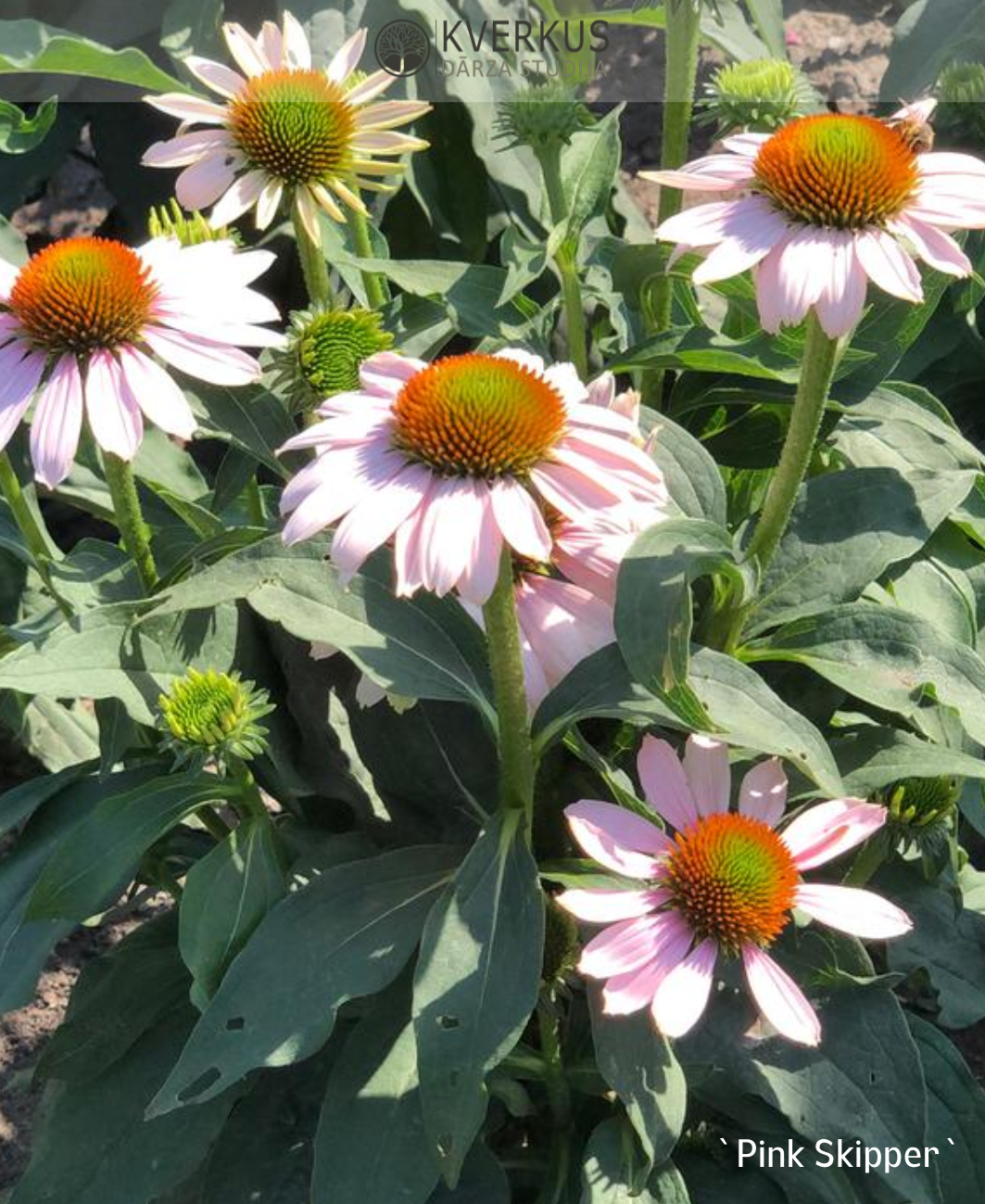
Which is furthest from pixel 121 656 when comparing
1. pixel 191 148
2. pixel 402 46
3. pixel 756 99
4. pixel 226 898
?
pixel 402 46

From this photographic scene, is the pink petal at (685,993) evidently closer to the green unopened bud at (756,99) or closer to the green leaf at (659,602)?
the green leaf at (659,602)

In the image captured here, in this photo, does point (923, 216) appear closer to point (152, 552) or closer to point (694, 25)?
point (694, 25)

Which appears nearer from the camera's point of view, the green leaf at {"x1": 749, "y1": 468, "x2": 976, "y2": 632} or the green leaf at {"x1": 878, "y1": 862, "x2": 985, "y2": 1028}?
the green leaf at {"x1": 749, "y1": 468, "x2": 976, "y2": 632}

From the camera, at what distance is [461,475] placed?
1029 mm

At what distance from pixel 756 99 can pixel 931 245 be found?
444mm

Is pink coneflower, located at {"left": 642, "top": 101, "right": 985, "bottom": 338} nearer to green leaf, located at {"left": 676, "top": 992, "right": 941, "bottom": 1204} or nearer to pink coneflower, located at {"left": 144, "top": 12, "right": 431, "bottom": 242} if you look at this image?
pink coneflower, located at {"left": 144, "top": 12, "right": 431, "bottom": 242}

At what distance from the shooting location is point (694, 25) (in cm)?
150

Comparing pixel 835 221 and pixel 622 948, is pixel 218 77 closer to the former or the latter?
pixel 835 221

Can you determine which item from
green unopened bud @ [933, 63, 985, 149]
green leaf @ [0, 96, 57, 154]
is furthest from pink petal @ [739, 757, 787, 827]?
green unopened bud @ [933, 63, 985, 149]

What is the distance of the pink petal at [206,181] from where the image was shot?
1405 mm

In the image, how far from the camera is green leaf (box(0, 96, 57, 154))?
1.69 metres

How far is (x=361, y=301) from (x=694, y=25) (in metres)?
0.41

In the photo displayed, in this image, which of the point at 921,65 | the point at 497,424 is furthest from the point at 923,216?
the point at 921,65

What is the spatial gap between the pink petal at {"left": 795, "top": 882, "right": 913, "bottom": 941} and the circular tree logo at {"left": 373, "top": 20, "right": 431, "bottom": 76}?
61.3 inches
